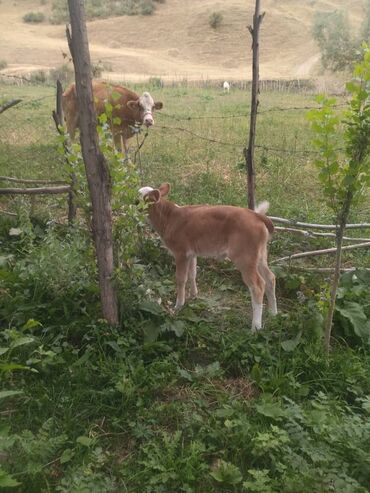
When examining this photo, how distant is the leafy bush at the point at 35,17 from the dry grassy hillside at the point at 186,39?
3.09 feet

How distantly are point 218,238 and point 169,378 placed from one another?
155 centimetres

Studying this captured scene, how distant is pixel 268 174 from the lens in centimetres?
898

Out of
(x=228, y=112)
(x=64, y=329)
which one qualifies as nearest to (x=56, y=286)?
(x=64, y=329)

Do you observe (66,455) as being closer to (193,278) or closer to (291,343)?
(291,343)

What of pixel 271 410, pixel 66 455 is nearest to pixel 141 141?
pixel 271 410

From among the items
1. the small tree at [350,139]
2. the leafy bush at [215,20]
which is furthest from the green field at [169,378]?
the leafy bush at [215,20]

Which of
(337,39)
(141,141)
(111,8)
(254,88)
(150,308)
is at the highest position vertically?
(254,88)

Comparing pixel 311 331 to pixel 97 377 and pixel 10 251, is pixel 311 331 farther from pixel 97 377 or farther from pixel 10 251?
pixel 10 251

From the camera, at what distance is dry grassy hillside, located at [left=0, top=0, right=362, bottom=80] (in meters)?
44.1

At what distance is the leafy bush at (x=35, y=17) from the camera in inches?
2376

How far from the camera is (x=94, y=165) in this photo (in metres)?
3.99

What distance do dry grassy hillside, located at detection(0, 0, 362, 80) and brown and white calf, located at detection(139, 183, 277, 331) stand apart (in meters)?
37.8

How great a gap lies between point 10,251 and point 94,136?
96.7 inches

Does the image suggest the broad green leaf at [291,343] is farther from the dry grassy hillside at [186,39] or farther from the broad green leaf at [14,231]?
the dry grassy hillside at [186,39]
